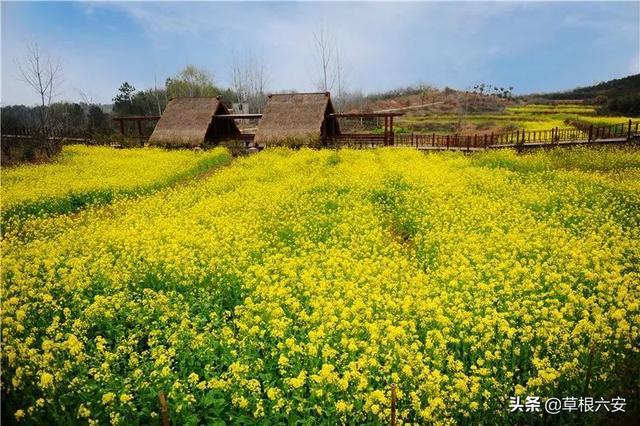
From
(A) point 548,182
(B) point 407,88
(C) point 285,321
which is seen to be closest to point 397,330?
(C) point 285,321

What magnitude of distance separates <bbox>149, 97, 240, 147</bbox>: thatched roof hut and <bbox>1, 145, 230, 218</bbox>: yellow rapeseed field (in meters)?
2.71

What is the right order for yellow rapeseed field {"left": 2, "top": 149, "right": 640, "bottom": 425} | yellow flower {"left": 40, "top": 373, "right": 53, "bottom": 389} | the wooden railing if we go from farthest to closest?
the wooden railing, yellow rapeseed field {"left": 2, "top": 149, "right": 640, "bottom": 425}, yellow flower {"left": 40, "top": 373, "right": 53, "bottom": 389}

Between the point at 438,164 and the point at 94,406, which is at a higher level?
the point at 438,164

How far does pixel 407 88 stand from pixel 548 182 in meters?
105

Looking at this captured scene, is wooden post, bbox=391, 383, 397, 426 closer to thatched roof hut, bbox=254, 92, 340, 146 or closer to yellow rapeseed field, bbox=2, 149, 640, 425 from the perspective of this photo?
yellow rapeseed field, bbox=2, 149, 640, 425

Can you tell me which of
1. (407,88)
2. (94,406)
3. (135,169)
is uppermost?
(407,88)

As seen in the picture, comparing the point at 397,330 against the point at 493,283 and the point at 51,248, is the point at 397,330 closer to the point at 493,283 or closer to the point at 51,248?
the point at 493,283

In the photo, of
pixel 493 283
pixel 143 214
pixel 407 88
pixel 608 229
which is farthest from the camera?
pixel 407 88

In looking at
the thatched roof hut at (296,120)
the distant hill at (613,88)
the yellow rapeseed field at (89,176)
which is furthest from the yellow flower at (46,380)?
the distant hill at (613,88)

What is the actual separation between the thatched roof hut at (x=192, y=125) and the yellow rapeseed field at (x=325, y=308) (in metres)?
17.5

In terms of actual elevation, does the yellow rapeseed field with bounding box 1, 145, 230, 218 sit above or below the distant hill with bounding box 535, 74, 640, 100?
below

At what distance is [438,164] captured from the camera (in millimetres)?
20812

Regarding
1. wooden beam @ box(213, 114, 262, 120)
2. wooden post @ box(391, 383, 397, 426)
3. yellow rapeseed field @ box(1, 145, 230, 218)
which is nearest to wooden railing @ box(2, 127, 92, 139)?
yellow rapeseed field @ box(1, 145, 230, 218)

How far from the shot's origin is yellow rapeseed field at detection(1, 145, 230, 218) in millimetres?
14466
